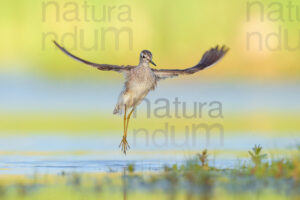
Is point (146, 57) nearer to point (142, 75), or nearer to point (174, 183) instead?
point (142, 75)

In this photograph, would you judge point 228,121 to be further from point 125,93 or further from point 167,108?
point 125,93

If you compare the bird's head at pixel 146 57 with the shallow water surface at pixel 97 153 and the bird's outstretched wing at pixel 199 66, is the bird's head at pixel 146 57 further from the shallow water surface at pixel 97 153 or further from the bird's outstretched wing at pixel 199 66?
the shallow water surface at pixel 97 153

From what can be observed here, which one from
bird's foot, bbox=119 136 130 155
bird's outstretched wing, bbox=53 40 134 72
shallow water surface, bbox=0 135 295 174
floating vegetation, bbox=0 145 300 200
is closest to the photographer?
floating vegetation, bbox=0 145 300 200

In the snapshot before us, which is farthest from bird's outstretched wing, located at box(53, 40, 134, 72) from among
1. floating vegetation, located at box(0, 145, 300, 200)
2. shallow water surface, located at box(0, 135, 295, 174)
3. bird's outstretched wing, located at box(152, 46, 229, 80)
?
floating vegetation, located at box(0, 145, 300, 200)

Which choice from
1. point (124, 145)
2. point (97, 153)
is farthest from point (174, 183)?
point (97, 153)

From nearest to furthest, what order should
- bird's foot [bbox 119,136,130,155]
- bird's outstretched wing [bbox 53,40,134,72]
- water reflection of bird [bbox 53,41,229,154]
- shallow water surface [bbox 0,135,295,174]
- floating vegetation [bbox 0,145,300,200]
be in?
floating vegetation [bbox 0,145,300,200] → shallow water surface [bbox 0,135,295,174] → bird's outstretched wing [bbox 53,40,134,72] → bird's foot [bbox 119,136,130,155] → water reflection of bird [bbox 53,41,229,154]

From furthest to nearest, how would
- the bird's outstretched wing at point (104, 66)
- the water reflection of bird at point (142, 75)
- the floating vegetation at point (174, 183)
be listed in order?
the water reflection of bird at point (142, 75), the bird's outstretched wing at point (104, 66), the floating vegetation at point (174, 183)

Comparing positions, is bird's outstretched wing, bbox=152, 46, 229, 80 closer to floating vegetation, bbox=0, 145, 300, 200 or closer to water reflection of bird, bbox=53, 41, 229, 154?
water reflection of bird, bbox=53, 41, 229, 154

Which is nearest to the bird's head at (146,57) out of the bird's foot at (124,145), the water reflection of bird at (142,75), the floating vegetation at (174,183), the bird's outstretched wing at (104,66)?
Answer: the water reflection of bird at (142,75)

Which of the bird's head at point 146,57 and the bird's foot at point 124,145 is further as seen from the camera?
the bird's head at point 146,57

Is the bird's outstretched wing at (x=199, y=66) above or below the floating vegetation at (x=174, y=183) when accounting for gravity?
above

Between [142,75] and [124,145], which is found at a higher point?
[142,75]
